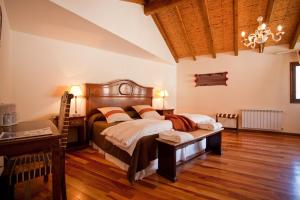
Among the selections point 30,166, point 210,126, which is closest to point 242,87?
point 210,126

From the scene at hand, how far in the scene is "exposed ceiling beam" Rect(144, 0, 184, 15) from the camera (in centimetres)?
Result: 413

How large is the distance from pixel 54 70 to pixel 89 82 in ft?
2.65

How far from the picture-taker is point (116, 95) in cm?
470

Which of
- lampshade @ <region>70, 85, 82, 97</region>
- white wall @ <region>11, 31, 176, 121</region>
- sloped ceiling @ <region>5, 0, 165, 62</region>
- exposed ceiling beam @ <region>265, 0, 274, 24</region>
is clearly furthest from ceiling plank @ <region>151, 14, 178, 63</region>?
lampshade @ <region>70, 85, 82, 97</region>

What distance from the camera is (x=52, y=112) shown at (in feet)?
12.3

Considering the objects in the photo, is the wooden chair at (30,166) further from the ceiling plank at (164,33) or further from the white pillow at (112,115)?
the ceiling plank at (164,33)

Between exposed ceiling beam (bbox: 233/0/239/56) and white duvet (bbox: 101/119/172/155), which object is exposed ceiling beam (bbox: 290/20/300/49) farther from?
white duvet (bbox: 101/119/172/155)

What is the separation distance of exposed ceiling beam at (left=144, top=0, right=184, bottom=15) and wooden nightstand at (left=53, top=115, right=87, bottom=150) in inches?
123

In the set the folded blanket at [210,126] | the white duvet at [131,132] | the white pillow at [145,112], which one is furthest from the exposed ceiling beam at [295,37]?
the white duvet at [131,132]

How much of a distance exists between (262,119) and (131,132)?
4511 mm

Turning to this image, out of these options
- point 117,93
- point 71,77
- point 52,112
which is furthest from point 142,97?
point 52,112

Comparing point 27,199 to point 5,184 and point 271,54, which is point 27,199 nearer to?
point 5,184

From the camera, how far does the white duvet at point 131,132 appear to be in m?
2.54

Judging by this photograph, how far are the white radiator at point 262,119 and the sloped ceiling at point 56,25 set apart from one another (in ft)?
13.1
